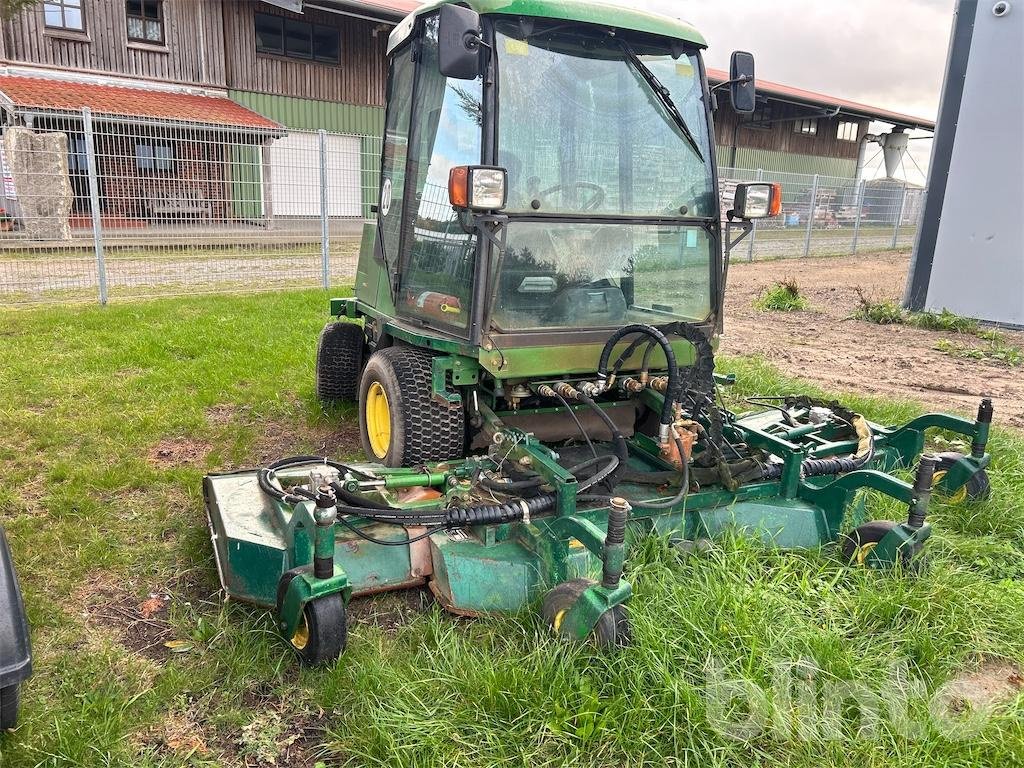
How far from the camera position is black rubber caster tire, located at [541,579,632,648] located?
7.84 feet

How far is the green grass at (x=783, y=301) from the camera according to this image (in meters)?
10.8

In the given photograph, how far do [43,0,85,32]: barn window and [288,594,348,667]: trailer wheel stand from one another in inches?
743

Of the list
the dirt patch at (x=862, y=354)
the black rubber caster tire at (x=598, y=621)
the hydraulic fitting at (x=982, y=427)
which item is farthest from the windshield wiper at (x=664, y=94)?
the dirt patch at (x=862, y=354)

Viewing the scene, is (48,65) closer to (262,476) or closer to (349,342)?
(349,342)

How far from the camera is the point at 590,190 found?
3.50 m

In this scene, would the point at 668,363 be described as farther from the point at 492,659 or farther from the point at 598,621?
the point at 492,659

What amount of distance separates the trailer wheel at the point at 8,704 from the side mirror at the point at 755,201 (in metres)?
3.32

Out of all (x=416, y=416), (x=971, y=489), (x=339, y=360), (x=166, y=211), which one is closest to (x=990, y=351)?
(x=971, y=489)

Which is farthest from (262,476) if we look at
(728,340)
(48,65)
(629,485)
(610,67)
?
(48,65)

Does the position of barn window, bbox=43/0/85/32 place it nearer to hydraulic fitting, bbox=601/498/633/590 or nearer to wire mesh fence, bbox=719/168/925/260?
wire mesh fence, bbox=719/168/925/260

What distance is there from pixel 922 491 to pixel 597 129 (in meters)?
2.01

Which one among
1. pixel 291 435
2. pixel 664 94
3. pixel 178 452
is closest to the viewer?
pixel 664 94

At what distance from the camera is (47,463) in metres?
4.31

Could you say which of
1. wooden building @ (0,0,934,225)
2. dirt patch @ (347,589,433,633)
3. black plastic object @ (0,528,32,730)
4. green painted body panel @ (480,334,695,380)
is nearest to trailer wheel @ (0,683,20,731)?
black plastic object @ (0,528,32,730)
